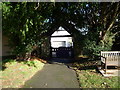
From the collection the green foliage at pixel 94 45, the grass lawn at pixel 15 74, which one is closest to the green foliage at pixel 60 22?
the green foliage at pixel 94 45

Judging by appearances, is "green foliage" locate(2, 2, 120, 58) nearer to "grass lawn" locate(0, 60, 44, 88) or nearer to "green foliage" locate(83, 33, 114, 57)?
"green foliage" locate(83, 33, 114, 57)

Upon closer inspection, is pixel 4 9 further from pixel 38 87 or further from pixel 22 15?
pixel 38 87

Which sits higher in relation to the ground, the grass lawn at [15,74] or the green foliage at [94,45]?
the green foliage at [94,45]

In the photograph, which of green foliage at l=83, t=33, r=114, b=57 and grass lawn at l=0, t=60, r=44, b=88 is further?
green foliage at l=83, t=33, r=114, b=57

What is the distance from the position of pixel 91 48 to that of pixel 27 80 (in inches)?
230

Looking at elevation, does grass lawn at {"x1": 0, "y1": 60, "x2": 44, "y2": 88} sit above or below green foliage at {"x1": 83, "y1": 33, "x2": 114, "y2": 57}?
below

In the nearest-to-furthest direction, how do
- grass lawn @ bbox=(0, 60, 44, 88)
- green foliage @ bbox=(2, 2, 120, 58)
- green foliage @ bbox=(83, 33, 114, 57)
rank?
grass lawn @ bbox=(0, 60, 44, 88) → green foliage @ bbox=(2, 2, 120, 58) → green foliage @ bbox=(83, 33, 114, 57)

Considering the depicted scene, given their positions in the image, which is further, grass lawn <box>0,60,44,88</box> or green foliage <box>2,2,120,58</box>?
green foliage <box>2,2,120,58</box>

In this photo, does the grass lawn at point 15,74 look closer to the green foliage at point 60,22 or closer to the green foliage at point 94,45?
the green foliage at point 60,22

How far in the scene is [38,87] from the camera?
595 centimetres

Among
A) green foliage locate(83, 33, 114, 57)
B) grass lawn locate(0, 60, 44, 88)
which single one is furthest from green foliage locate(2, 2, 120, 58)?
grass lawn locate(0, 60, 44, 88)

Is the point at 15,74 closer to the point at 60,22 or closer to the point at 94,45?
the point at 94,45

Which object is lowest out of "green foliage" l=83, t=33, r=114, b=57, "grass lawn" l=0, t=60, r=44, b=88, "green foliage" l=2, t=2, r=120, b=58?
"grass lawn" l=0, t=60, r=44, b=88

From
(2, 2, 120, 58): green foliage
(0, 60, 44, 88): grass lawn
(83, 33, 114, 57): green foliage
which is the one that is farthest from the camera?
(83, 33, 114, 57): green foliage
